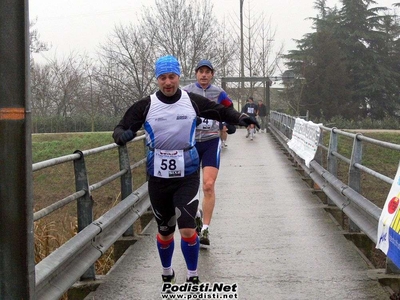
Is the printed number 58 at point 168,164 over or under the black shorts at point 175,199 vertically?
over

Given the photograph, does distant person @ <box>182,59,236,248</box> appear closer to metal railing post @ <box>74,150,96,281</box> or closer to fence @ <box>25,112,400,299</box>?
fence @ <box>25,112,400,299</box>

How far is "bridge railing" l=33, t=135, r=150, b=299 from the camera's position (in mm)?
4719

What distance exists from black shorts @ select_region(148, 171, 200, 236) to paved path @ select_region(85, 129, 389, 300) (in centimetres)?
76

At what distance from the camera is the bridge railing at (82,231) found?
472 cm

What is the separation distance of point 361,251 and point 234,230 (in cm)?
198

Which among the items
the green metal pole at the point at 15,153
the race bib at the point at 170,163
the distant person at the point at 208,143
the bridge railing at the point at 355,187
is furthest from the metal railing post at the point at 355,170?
the green metal pole at the point at 15,153

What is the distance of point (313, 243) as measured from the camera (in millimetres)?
8250

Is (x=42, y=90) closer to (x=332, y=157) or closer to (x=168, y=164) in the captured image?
(x=332, y=157)

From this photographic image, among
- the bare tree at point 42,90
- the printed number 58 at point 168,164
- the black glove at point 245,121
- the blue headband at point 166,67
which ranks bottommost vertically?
the bare tree at point 42,90

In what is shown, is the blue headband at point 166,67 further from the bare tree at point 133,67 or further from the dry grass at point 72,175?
the bare tree at point 133,67

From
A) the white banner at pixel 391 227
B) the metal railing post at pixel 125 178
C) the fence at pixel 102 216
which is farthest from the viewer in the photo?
the metal railing post at pixel 125 178

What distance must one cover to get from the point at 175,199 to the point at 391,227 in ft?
5.79

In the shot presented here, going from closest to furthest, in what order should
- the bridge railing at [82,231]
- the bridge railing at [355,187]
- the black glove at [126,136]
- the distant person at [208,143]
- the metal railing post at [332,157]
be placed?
1. the bridge railing at [82,231]
2. the black glove at [126,136]
3. the bridge railing at [355,187]
4. the distant person at [208,143]
5. the metal railing post at [332,157]

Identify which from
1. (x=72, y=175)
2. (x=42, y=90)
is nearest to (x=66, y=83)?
(x=42, y=90)
